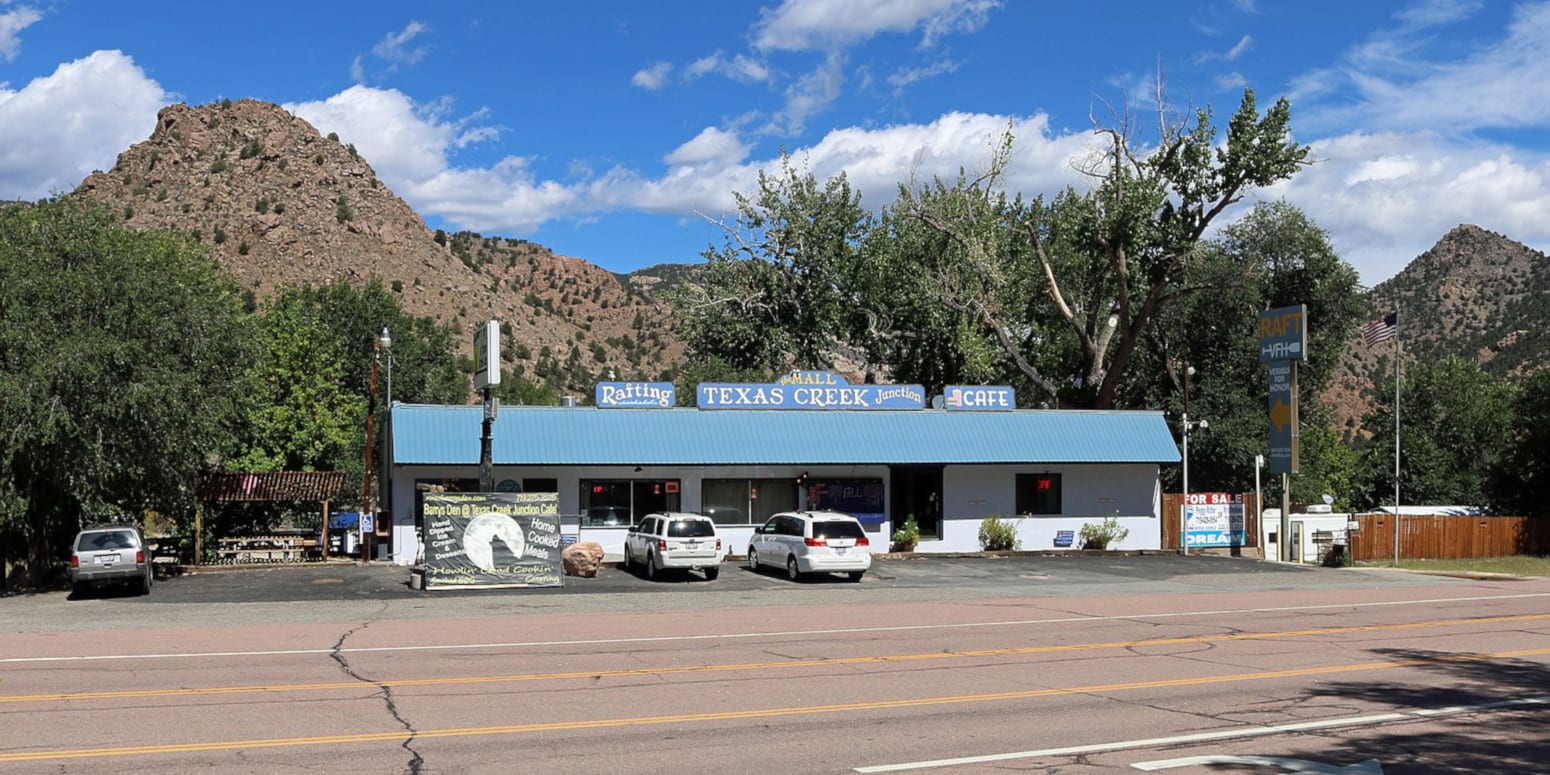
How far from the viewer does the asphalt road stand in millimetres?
10695

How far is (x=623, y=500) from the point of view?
1492 inches

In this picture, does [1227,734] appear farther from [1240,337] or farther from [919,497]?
[1240,337]

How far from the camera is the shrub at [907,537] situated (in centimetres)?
3953

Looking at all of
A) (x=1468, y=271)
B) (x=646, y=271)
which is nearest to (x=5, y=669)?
(x=1468, y=271)

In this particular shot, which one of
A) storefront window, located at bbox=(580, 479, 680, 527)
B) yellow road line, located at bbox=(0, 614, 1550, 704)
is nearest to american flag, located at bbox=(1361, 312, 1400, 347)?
yellow road line, located at bbox=(0, 614, 1550, 704)

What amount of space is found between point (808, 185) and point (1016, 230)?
10.0 m

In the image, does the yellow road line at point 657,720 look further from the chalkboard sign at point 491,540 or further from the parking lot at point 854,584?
the chalkboard sign at point 491,540

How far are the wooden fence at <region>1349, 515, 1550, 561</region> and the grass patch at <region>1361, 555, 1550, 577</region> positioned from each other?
605 millimetres

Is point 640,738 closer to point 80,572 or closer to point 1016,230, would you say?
point 80,572

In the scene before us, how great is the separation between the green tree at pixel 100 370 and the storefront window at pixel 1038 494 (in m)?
24.6

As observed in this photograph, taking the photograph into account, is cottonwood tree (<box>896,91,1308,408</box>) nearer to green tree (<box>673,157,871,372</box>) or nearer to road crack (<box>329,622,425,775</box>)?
green tree (<box>673,157,871,372</box>)

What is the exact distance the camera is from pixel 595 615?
23.2 meters

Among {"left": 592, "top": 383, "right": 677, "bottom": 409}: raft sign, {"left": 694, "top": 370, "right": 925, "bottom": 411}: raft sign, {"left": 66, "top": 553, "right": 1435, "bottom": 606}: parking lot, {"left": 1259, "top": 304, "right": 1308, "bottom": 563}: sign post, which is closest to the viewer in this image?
{"left": 66, "top": 553, "right": 1435, "bottom": 606}: parking lot

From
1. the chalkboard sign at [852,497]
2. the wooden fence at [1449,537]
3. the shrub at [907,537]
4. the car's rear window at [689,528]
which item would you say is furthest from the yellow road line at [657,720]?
the wooden fence at [1449,537]
